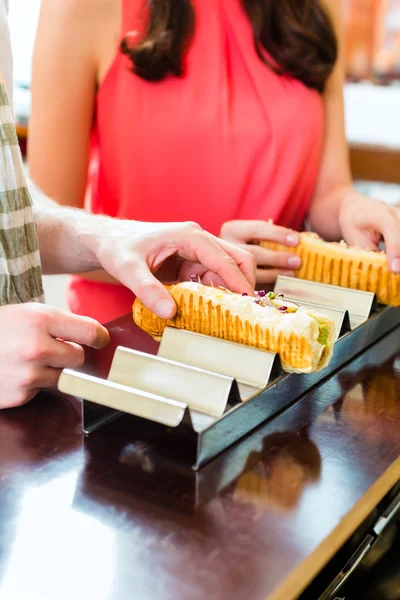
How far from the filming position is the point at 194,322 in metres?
0.88

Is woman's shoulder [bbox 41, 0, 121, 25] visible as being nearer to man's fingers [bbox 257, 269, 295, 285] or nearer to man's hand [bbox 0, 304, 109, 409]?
man's fingers [bbox 257, 269, 295, 285]

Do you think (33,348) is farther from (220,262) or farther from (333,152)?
(333,152)

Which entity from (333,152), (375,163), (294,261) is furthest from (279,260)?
(375,163)

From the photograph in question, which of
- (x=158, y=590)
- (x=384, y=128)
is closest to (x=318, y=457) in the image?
(x=158, y=590)

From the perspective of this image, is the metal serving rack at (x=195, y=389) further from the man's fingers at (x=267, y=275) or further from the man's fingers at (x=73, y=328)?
the man's fingers at (x=267, y=275)

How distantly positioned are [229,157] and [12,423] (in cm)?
89

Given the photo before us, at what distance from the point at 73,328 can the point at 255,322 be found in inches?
8.5

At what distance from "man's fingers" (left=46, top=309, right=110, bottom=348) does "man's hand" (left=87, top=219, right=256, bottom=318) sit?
8 centimetres

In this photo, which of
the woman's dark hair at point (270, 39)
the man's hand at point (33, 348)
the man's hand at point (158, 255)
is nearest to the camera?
the man's hand at point (33, 348)

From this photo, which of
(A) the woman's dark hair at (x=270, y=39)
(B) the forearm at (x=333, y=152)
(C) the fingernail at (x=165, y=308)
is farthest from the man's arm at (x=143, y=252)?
(B) the forearm at (x=333, y=152)

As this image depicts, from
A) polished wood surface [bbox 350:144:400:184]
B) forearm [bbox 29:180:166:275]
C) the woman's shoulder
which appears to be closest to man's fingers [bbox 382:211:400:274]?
forearm [bbox 29:180:166:275]

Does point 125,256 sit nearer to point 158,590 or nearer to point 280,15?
point 158,590

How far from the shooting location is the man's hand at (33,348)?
0.77m

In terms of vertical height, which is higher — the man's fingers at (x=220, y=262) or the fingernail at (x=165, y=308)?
the man's fingers at (x=220, y=262)
